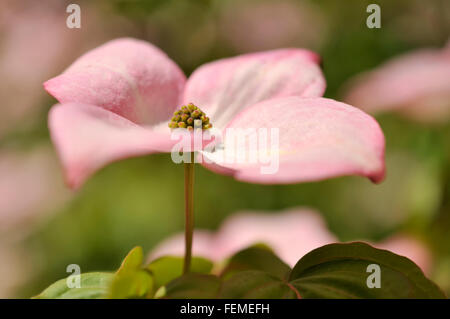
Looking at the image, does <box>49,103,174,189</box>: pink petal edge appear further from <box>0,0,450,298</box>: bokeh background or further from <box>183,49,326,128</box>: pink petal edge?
<box>0,0,450,298</box>: bokeh background

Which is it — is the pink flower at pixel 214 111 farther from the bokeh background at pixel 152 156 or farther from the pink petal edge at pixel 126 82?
the bokeh background at pixel 152 156

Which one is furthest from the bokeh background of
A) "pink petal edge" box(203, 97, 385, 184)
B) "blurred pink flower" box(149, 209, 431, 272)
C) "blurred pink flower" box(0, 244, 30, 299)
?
"pink petal edge" box(203, 97, 385, 184)

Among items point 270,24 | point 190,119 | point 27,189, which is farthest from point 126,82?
point 270,24

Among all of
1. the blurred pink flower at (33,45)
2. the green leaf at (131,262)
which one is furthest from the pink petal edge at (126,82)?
the blurred pink flower at (33,45)

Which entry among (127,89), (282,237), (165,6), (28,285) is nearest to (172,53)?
(165,6)

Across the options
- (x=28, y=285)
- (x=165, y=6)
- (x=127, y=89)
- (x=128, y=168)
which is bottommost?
(x=28, y=285)
